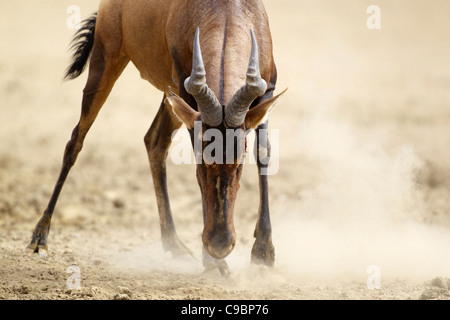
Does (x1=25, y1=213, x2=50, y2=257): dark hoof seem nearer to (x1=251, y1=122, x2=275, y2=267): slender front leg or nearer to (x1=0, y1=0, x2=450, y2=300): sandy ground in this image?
(x1=0, y1=0, x2=450, y2=300): sandy ground

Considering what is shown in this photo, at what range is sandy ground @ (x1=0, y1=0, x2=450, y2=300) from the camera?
22.1 feet

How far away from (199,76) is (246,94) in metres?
0.37

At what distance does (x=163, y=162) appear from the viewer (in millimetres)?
8539

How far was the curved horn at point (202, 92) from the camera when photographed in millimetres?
5562

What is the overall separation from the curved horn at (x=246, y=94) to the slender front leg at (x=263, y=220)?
128 centimetres

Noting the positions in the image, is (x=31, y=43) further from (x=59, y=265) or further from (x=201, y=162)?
(x=201, y=162)

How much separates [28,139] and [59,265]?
787 cm

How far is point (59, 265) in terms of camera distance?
721cm

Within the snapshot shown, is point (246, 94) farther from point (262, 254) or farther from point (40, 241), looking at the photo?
point (40, 241)

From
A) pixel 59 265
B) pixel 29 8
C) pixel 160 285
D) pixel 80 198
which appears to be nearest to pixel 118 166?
pixel 80 198

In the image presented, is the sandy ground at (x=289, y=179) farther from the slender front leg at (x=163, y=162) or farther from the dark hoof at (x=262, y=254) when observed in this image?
the slender front leg at (x=163, y=162)

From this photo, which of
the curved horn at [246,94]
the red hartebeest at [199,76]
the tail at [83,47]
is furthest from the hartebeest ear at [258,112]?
the tail at [83,47]

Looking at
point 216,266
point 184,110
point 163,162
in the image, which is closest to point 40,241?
point 163,162

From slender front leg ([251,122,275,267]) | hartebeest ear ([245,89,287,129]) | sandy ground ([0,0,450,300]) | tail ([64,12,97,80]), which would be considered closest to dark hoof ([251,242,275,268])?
slender front leg ([251,122,275,267])
